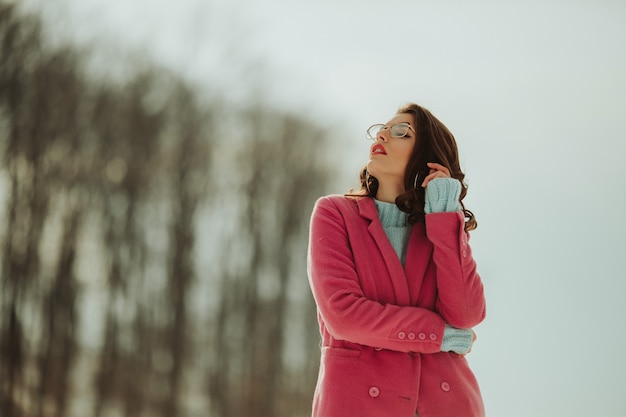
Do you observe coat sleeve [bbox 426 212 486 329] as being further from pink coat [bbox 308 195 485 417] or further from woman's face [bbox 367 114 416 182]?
woman's face [bbox 367 114 416 182]

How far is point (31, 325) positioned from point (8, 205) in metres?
1.96

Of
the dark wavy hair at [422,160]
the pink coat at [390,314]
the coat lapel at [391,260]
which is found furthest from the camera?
the dark wavy hair at [422,160]

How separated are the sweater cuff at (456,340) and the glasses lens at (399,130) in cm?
65

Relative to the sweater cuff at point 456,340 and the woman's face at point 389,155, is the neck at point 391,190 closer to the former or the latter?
the woman's face at point 389,155

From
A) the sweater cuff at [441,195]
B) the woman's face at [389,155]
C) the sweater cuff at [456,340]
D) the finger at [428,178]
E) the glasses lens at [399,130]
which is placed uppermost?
the glasses lens at [399,130]

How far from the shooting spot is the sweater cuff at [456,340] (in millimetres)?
2133

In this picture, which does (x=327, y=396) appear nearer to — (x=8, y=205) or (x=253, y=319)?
(x=8, y=205)

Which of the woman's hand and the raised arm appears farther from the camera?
the woman's hand

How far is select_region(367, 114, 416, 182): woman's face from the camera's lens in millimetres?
2373

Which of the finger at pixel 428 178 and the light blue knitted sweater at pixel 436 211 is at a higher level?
the finger at pixel 428 178

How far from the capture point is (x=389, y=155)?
238cm

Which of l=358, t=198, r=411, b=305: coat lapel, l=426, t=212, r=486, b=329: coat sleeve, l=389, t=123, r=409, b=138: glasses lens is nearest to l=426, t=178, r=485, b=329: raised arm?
l=426, t=212, r=486, b=329: coat sleeve

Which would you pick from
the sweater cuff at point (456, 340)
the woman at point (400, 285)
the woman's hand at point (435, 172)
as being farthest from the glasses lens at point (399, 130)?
the sweater cuff at point (456, 340)

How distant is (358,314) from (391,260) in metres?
0.23
